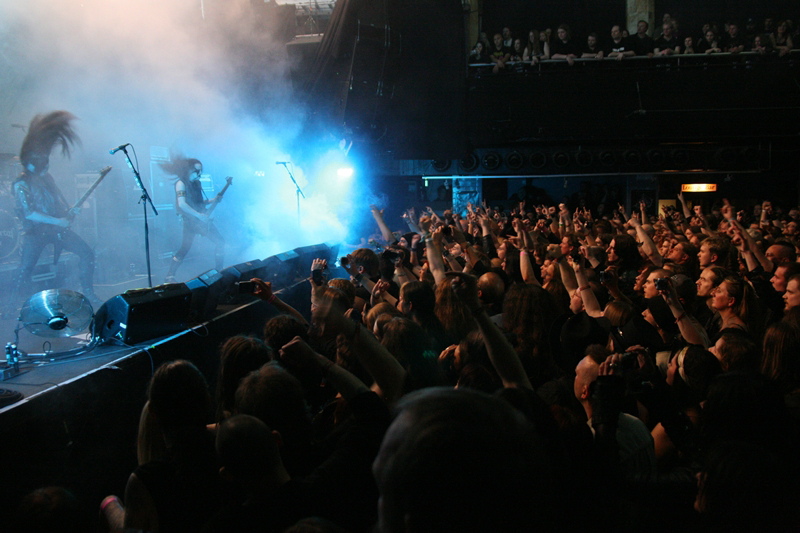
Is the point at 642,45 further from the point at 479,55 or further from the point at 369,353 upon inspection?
the point at 369,353

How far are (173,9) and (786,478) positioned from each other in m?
9.31

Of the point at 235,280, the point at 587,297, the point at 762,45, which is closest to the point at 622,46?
the point at 762,45

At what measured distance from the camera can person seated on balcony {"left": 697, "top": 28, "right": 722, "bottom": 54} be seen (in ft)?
38.0

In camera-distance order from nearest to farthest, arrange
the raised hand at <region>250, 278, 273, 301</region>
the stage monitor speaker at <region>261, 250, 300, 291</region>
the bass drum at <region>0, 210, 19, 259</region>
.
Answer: the raised hand at <region>250, 278, 273, 301</region>
the stage monitor speaker at <region>261, 250, 300, 291</region>
the bass drum at <region>0, 210, 19, 259</region>

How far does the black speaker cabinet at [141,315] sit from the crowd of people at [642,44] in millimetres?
9823

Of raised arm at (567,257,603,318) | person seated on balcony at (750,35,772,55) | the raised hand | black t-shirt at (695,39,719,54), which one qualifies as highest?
black t-shirt at (695,39,719,54)

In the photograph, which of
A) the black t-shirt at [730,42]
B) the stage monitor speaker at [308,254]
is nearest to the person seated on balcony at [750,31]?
the black t-shirt at [730,42]

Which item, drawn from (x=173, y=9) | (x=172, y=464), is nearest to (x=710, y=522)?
(x=172, y=464)

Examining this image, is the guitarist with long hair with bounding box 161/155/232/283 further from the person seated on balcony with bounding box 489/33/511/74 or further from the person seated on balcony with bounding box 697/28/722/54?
the person seated on balcony with bounding box 697/28/722/54

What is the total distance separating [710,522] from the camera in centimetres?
114

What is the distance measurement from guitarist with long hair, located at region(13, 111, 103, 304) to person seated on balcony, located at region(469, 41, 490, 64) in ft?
27.5

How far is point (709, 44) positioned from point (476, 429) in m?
14.0

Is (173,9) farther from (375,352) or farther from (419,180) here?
(375,352)

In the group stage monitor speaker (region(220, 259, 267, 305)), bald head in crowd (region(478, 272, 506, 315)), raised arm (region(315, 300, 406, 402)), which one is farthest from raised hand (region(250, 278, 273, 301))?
stage monitor speaker (region(220, 259, 267, 305))
